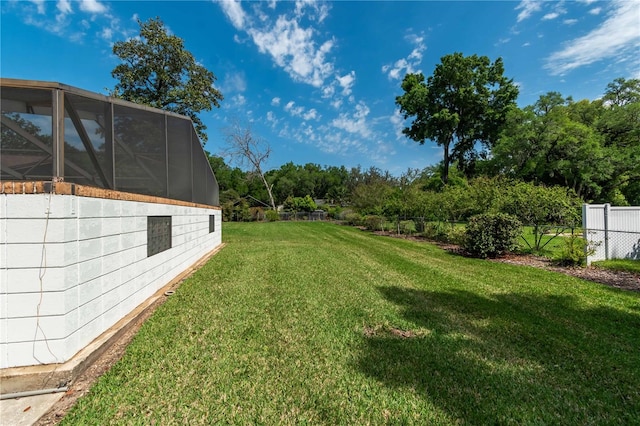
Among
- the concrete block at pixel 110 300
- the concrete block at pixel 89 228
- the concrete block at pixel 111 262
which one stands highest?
the concrete block at pixel 89 228

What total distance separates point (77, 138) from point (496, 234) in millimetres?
9634

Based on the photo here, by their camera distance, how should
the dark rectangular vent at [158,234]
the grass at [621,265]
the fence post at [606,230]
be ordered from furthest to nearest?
the fence post at [606,230] → the grass at [621,265] → the dark rectangular vent at [158,234]

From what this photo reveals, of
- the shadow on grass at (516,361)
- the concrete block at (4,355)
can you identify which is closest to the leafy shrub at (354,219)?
the shadow on grass at (516,361)

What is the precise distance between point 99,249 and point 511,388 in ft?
12.8

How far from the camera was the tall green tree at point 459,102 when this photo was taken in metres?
24.2

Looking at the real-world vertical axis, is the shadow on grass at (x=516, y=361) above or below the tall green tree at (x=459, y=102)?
below

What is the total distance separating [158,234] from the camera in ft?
14.3

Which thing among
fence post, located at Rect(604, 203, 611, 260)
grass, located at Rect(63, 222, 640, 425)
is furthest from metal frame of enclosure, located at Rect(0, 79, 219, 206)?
fence post, located at Rect(604, 203, 611, 260)

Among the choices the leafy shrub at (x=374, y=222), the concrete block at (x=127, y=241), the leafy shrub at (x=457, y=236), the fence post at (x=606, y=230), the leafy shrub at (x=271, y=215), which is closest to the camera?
the concrete block at (x=127, y=241)

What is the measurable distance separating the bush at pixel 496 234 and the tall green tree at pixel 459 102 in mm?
18513

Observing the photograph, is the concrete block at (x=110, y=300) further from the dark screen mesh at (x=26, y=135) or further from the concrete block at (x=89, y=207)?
the dark screen mesh at (x=26, y=135)

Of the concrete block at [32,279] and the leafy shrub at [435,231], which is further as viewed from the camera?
the leafy shrub at [435,231]

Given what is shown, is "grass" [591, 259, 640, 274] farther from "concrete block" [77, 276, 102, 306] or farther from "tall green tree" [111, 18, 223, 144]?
"tall green tree" [111, 18, 223, 144]

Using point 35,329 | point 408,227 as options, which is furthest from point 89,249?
point 408,227
